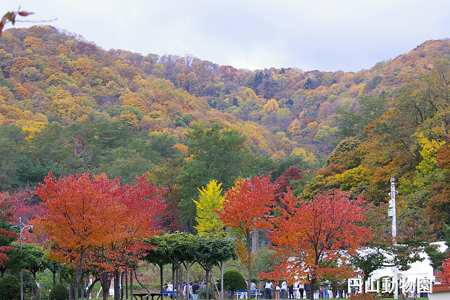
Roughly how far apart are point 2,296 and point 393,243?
18304mm

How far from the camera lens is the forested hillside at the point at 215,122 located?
117ft

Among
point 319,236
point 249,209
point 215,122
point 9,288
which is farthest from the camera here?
point 215,122

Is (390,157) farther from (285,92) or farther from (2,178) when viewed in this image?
(285,92)

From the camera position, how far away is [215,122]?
77250 millimetres

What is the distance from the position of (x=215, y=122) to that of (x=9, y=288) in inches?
2223

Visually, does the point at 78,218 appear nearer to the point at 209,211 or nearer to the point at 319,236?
the point at 319,236

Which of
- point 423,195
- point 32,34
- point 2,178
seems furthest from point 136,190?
point 32,34

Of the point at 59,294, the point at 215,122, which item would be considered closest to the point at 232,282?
the point at 59,294

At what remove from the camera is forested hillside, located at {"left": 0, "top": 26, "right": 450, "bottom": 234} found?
3553 centimetres

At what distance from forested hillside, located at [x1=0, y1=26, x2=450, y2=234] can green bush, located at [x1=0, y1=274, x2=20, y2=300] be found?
884 inches

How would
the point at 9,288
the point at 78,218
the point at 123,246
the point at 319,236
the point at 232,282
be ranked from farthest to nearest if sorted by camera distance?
the point at 232,282 < the point at 9,288 < the point at 123,246 < the point at 319,236 < the point at 78,218

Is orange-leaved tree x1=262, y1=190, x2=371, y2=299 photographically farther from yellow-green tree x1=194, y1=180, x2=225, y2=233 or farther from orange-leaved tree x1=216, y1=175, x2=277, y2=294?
yellow-green tree x1=194, y1=180, x2=225, y2=233

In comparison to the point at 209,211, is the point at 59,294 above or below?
below

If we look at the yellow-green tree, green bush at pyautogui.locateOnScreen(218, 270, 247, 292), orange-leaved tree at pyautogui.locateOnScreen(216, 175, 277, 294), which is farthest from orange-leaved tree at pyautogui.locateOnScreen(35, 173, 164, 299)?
the yellow-green tree
